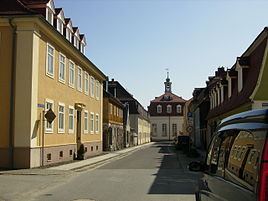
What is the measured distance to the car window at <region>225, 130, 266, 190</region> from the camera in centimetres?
342

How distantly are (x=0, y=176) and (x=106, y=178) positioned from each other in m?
4.20

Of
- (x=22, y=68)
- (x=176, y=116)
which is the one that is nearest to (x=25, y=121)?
(x=22, y=68)

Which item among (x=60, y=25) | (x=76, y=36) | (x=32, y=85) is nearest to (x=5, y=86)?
(x=32, y=85)

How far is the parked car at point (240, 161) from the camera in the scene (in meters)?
3.31

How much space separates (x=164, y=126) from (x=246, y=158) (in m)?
103

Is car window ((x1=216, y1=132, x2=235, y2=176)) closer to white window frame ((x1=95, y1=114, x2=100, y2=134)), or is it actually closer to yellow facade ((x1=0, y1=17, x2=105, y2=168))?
yellow facade ((x1=0, y1=17, x2=105, y2=168))

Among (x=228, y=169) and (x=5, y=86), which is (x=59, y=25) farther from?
(x=228, y=169)

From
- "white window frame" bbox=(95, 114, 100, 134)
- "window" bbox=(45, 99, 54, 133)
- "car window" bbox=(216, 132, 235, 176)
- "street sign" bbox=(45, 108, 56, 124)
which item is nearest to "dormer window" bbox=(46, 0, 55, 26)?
"window" bbox=(45, 99, 54, 133)

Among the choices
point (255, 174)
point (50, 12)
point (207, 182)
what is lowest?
point (207, 182)

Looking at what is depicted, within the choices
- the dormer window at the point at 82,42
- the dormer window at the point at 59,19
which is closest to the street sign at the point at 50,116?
the dormer window at the point at 59,19

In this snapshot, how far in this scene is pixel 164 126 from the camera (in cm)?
10650

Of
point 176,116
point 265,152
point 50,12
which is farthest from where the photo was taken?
point 176,116

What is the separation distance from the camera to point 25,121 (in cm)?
1895

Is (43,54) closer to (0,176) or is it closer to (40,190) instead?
(0,176)
